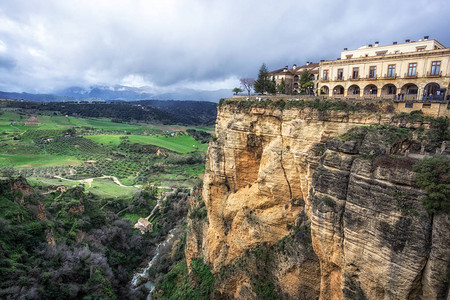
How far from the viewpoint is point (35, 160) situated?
292 feet

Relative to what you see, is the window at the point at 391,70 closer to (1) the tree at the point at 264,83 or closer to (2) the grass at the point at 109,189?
(1) the tree at the point at 264,83

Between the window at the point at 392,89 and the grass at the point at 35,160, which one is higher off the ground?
the window at the point at 392,89

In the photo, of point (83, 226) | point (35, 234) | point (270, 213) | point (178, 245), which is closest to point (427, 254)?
point (270, 213)

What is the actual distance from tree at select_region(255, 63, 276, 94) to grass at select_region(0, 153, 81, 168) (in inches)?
3162

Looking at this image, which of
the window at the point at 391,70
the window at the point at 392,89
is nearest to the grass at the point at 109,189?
the window at the point at 392,89

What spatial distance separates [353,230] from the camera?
14.1 meters

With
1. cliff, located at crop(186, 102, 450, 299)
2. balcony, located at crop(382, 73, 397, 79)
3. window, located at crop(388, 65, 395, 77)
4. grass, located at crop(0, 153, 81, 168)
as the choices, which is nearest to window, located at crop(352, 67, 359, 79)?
balcony, located at crop(382, 73, 397, 79)

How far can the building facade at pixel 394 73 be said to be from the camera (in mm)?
20688

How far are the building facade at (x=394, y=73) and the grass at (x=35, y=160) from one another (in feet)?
302

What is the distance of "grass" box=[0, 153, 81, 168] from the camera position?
8301 cm

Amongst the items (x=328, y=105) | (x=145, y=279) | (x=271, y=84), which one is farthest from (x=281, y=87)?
(x=145, y=279)

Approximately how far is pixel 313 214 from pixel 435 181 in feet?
21.8

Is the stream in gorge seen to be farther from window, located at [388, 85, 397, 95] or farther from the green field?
the green field

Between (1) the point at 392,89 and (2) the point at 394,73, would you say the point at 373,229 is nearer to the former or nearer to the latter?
(2) the point at 394,73
